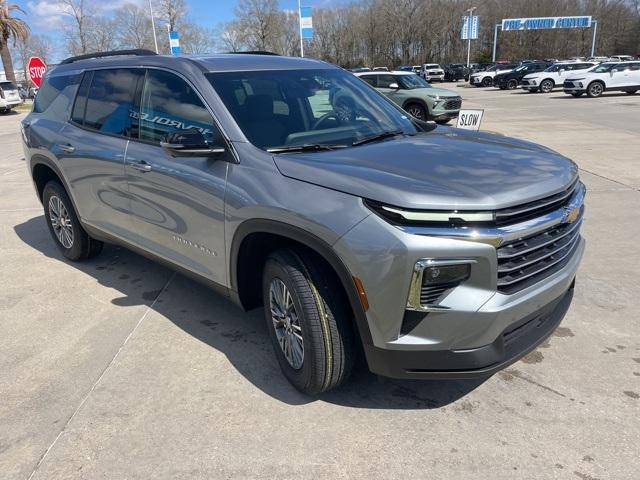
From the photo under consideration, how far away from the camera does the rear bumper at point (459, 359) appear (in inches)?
95.8

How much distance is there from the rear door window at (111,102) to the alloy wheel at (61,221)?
0.98 metres

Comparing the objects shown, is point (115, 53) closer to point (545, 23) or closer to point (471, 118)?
point (471, 118)

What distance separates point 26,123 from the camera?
5.53 meters

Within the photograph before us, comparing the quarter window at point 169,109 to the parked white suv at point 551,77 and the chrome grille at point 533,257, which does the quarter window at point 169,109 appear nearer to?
the chrome grille at point 533,257

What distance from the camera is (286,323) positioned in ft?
9.92

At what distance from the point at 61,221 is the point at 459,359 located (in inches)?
174

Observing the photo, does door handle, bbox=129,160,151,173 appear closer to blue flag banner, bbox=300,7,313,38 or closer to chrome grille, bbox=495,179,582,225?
chrome grille, bbox=495,179,582,225

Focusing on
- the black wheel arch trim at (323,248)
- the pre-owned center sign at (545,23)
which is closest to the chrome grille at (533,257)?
the black wheel arch trim at (323,248)

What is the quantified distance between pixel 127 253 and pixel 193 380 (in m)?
2.81

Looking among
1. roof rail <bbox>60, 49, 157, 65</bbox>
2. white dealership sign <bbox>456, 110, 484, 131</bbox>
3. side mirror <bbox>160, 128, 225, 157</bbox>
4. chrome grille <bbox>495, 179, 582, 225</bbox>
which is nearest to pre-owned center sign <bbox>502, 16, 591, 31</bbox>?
white dealership sign <bbox>456, 110, 484, 131</bbox>

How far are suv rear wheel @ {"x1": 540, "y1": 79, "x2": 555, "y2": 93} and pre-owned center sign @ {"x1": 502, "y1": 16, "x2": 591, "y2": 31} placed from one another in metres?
43.3

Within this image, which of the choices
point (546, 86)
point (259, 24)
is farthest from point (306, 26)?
point (259, 24)

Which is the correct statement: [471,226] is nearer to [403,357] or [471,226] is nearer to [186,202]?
[403,357]

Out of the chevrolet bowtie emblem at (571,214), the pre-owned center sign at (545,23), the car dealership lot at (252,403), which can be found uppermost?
the pre-owned center sign at (545,23)
